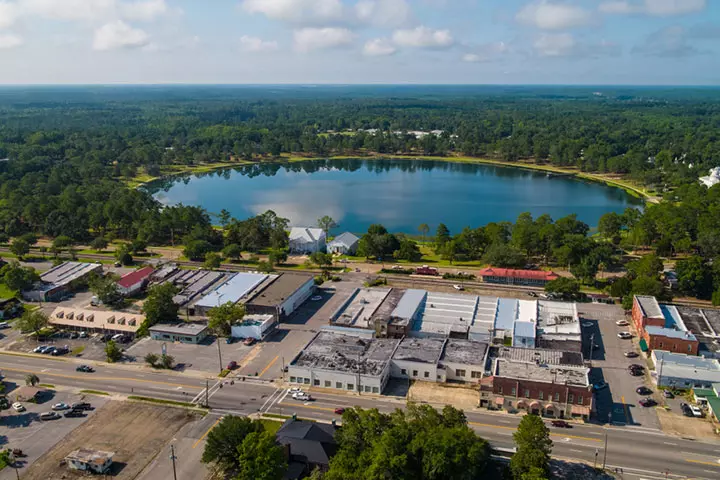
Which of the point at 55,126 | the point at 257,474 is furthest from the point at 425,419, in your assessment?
the point at 55,126

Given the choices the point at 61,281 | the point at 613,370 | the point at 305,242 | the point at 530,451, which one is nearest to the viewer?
the point at 530,451

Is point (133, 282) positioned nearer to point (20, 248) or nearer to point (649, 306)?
point (20, 248)

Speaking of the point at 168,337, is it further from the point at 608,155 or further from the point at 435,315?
the point at 608,155

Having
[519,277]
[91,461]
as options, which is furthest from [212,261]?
[91,461]

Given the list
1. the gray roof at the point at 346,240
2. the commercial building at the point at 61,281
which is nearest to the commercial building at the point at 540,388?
the gray roof at the point at 346,240

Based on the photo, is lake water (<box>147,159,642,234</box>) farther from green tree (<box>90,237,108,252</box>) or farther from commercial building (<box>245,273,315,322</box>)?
commercial building (<box>245,273,315,322</box>)

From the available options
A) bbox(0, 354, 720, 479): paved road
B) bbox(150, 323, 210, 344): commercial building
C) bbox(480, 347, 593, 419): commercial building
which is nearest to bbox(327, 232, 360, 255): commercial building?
bbox(150, 323, 210, 344): commercial building
